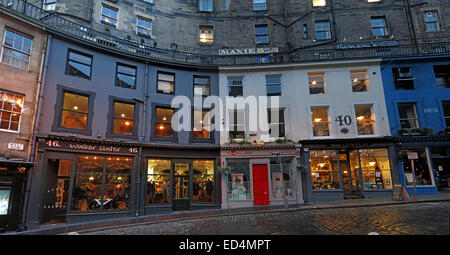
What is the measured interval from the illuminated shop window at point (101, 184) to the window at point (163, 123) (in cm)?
268

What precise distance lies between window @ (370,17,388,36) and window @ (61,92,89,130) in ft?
71.4

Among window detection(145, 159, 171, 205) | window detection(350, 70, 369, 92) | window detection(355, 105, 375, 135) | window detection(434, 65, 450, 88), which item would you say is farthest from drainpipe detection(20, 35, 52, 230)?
window detection(434, 65, 450, 88)

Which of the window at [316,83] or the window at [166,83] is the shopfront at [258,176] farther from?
the window at [166,83]

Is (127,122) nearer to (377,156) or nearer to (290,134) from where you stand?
(290,134)

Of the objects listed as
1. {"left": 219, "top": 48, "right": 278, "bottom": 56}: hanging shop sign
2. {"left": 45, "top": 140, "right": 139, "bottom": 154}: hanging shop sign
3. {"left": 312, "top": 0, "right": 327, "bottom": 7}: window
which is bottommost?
{"left": 45, "top": 140, "right": 139, "bottom": 154}: hanging shop sign

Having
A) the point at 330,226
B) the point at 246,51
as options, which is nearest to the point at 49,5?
the point at 246,51

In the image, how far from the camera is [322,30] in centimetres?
1941

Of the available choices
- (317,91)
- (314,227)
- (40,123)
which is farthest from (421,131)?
(40,123)

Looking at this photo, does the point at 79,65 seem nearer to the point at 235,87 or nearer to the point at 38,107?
the point at 38,107

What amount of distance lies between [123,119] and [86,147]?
104 inches

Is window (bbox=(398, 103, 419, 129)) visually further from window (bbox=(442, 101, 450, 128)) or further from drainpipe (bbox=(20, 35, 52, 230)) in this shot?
drainpipe (bbox=(20, 35, 52, 230))

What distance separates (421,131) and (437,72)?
498 cm

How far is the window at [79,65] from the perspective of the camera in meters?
13.4

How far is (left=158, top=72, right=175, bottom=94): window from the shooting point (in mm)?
16266
